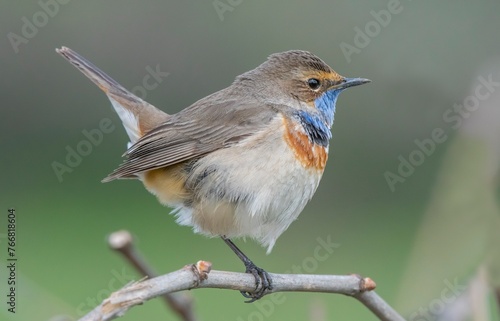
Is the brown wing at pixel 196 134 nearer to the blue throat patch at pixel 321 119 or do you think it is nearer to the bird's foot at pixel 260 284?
the blue throat patch at pixel 321 119

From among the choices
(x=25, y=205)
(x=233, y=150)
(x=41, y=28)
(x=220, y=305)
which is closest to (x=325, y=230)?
(x=220, y=305)

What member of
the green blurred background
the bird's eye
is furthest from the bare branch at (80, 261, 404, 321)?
the green blurred background

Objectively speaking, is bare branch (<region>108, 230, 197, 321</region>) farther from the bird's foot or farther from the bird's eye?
the bird's eye

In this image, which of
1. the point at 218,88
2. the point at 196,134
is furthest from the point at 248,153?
the point at 218,88

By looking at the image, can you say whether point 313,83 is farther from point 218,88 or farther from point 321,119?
point 218,88

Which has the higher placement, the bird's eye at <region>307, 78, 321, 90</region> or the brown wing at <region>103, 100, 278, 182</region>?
the brown wing at <region>103, 100, 278, 182</region>

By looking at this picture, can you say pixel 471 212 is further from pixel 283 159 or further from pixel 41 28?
Result: pixel 41 28
